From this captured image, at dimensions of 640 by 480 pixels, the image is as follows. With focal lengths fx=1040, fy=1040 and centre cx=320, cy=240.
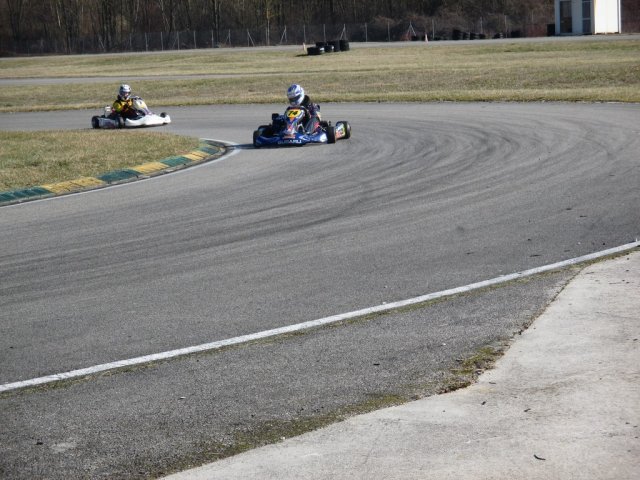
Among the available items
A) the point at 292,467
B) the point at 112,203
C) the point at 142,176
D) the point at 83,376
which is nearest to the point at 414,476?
the point at 292,467

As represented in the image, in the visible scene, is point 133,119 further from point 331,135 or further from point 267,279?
point 267,279

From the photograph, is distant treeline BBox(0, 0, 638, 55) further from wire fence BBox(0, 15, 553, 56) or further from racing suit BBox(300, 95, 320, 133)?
→ racing suit BBox(300, 95, 320, 133)

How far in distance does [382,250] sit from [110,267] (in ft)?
7.26

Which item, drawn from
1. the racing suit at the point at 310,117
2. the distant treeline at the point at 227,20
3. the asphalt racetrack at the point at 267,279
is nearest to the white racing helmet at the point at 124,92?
the racing suit at the point at 310,117

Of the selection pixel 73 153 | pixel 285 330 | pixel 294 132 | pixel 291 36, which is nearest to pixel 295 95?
pixel 294 132

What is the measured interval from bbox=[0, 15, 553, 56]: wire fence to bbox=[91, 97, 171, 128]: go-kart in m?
45.6

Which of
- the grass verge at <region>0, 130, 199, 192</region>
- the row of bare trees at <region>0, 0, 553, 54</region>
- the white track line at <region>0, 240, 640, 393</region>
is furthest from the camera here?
the row of bare trees at <region>0, 0, 553, 54</region>

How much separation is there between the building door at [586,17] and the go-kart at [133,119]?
4199 centimetres

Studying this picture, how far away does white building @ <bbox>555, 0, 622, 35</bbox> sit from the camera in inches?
2339

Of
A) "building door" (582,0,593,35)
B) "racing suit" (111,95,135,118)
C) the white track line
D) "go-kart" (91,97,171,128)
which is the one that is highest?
"building door" (582,0,593,35)

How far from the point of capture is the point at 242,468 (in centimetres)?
423

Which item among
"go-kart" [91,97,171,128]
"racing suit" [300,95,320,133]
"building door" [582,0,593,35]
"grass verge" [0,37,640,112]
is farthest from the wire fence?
"racing suit" [300,95,320,133]

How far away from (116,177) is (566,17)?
51.6m

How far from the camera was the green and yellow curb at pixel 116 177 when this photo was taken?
12.9 m
